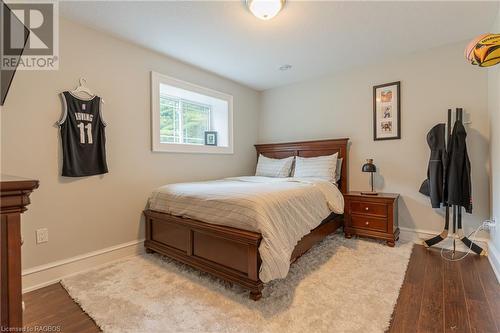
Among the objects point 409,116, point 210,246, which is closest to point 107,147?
point 210,246

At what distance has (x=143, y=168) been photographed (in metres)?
2.80

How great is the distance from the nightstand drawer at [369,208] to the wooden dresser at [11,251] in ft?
10.3

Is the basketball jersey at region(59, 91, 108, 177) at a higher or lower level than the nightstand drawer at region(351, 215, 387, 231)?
higher

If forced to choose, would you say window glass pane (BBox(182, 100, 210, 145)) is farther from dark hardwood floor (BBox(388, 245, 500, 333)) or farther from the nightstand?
dark hardwood floor (BBox(388, 245, 500, 333))

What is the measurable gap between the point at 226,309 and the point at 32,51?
2.69 metres

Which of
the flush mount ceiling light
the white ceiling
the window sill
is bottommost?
the window sill

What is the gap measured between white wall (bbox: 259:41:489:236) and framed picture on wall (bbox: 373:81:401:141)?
67 millimetres

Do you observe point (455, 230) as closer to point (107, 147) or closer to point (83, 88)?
point (107, 147)

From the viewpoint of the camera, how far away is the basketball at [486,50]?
1657mm

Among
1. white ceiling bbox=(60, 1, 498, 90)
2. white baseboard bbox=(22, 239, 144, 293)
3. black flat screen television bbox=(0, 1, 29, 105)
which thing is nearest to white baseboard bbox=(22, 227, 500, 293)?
white baseboard bbox=(22, 239, 144, 293)

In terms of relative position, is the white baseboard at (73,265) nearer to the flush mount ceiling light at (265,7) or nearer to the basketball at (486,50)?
the flush mount ceiling light at (265,7)

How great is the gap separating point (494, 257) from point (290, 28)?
2934mm

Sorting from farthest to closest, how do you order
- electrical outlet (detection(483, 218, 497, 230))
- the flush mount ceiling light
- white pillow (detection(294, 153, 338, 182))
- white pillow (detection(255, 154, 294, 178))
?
white pillow (detection(255, 154, 294, 178)) → white pillow (detection(294, 153, 338, 182)) → electrical outlet (detection(483, 218, 497, 230)) → the flush mount ceiling light

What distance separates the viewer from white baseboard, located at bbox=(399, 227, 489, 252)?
2.59 m
